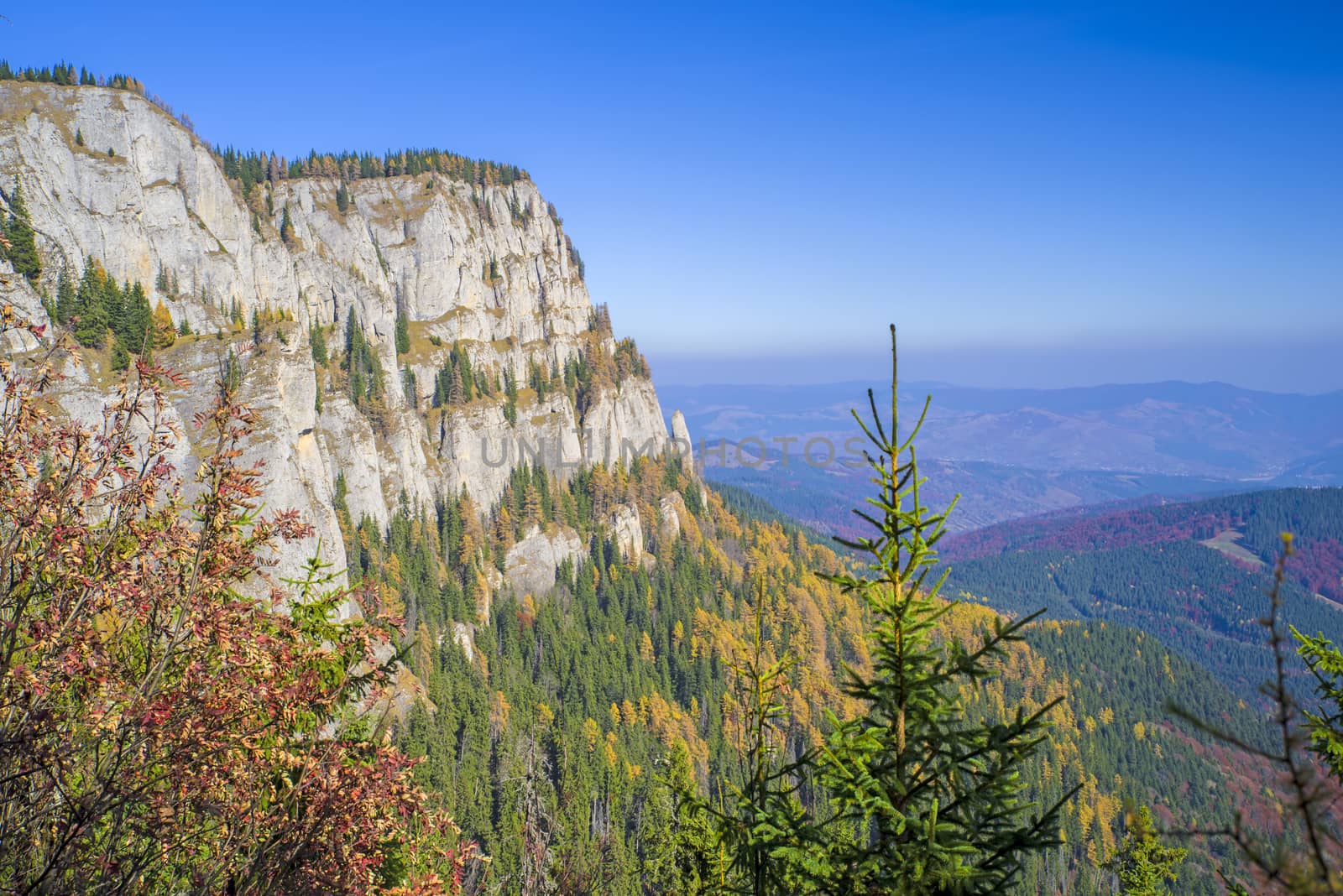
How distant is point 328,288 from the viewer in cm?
11044

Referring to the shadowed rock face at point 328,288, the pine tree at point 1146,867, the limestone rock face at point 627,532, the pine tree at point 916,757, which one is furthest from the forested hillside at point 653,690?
the pine tree at point 916,757

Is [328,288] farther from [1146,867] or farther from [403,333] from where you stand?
[1146,867]

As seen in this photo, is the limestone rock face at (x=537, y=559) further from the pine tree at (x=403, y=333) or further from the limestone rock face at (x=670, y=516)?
the pine tree at (x=403, y=333)

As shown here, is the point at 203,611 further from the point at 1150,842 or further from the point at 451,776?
the point at 451,776

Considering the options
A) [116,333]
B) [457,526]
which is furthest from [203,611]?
[457,526]

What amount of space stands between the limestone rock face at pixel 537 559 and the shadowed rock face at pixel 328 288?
32.1ft

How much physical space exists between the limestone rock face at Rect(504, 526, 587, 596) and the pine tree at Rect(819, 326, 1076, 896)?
103096mm

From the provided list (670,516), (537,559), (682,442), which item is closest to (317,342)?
(537,559)

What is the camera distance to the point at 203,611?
23.4ft

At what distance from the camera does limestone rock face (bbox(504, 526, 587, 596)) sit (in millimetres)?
108562

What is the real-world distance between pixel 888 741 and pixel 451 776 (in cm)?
6091

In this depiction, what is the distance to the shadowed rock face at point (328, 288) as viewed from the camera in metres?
64.8

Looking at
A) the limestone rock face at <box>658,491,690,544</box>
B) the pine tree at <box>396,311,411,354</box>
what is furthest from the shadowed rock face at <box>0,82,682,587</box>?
the limestone rock face at <box>658,491,690,544</box>

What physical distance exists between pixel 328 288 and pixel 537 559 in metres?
48.0
